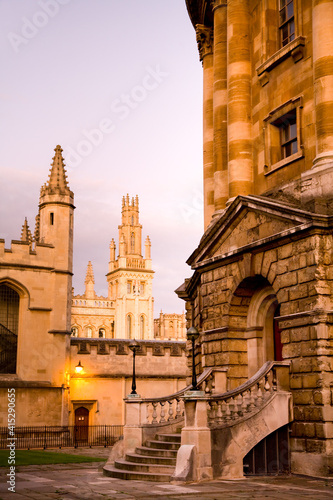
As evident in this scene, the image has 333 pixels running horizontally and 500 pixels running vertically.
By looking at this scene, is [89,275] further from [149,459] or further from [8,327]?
[149,459]

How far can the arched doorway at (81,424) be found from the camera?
36.2 meters

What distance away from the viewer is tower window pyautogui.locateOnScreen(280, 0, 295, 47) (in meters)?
20.4

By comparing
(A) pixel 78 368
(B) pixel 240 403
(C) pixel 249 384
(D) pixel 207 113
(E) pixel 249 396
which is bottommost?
(B) pixel 240 403

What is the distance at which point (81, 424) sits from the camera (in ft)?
121

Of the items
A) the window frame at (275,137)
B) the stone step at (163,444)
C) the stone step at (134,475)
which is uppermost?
the window frame at (275,137)

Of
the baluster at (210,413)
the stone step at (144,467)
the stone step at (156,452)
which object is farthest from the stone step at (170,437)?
the baluster at (210,413)

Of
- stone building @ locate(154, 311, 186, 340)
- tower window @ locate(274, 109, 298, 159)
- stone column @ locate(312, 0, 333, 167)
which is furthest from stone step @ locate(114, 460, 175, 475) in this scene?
stone building @ locate(154, 311, 186, 340)

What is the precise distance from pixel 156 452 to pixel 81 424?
810 inches

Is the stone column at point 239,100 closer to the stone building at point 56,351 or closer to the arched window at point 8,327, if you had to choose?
the stone building at point 56,351

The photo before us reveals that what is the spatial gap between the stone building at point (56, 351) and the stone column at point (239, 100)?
721 inches

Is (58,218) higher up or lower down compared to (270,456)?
higher up

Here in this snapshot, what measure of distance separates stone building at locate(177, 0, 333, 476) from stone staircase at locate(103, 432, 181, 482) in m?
1.39

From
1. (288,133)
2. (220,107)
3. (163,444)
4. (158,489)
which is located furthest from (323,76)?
(158,489)

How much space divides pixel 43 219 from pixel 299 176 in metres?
22.5
